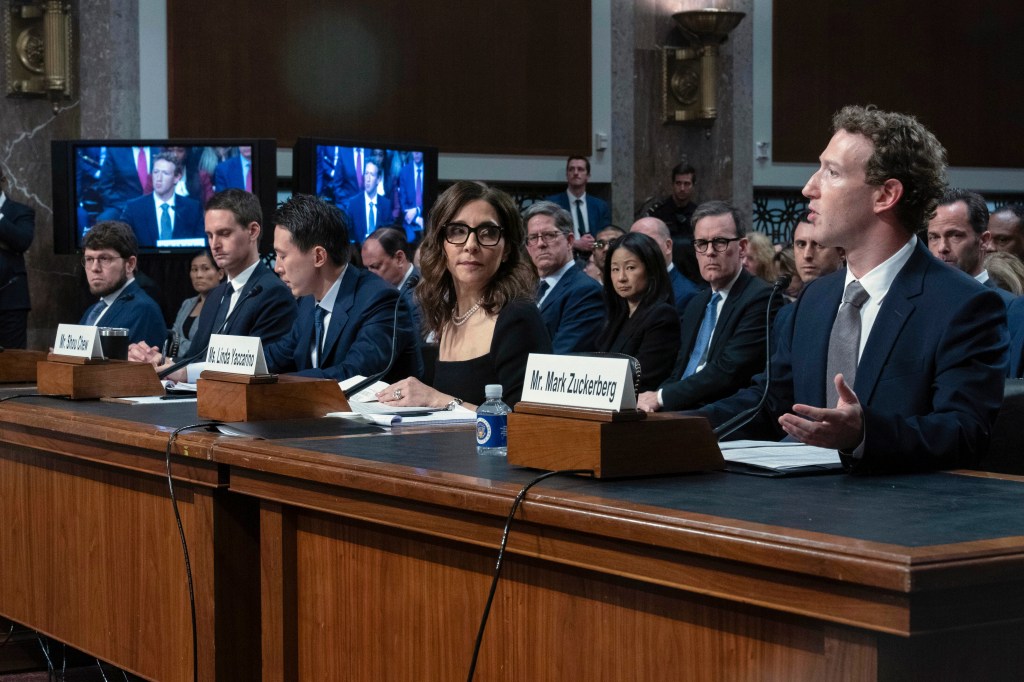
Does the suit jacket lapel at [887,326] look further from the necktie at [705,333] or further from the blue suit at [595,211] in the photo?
the blue suit at [595,211]

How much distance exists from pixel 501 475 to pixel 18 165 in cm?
665

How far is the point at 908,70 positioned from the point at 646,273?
19.9 feet

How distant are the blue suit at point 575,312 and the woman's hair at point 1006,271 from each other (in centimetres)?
154

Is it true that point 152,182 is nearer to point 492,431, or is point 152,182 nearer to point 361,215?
point 361,215

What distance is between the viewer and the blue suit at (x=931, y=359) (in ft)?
6.48

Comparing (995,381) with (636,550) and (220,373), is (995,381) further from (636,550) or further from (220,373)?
(220,373)

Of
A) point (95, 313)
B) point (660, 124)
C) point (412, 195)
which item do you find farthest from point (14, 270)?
point (660, 124)

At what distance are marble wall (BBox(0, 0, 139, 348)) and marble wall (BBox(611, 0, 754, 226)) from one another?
337cm

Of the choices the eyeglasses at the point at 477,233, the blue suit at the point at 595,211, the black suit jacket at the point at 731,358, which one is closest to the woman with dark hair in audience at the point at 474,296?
the eyeglasses at the point at 477,233

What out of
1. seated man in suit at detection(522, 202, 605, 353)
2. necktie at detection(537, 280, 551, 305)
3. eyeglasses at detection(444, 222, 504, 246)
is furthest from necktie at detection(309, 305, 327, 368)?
necktie at detection(537, 280, 551, 305)

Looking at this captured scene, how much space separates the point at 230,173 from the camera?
7422 millimetres

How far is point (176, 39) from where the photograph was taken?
26.5 feet

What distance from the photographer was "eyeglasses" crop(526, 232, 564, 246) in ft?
19.1

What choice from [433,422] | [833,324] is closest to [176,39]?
[433,422]
